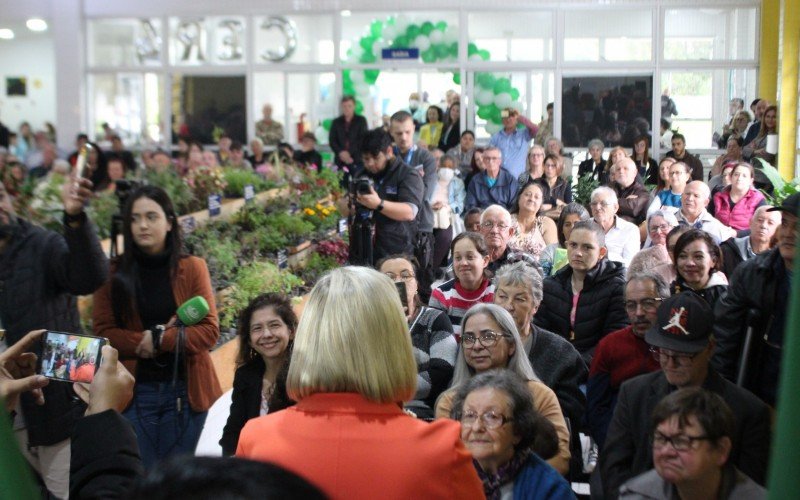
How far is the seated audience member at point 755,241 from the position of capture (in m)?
5.50

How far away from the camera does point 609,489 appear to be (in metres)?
3.12

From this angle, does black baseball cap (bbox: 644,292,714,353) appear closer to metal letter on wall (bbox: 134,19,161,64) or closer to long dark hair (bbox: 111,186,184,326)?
long dark hair (bbox: 111,186,184,326)

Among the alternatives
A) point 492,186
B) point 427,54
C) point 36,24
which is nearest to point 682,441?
point 492,186

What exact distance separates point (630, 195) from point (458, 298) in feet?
13.9

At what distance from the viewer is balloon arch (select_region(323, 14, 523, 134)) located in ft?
50.6

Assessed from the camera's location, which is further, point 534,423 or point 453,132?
point 453,132

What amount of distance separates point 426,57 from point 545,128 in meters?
2.41

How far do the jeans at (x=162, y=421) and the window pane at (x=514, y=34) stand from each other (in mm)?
12575

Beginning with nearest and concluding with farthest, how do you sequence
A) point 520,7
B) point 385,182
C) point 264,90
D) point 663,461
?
point 663,461 < point 385,182 < point 520,7 < point 264,90

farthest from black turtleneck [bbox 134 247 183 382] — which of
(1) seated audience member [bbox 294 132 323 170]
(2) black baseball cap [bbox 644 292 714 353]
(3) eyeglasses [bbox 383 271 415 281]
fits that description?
(1) seated audience member [bbox 294 132 323 170]

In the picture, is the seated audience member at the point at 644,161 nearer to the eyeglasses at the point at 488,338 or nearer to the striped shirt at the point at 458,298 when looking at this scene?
the striped shirt at the point at 458,298

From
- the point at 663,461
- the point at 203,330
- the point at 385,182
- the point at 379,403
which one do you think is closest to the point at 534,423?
the point at 663,461

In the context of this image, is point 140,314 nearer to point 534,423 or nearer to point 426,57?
point 534,423

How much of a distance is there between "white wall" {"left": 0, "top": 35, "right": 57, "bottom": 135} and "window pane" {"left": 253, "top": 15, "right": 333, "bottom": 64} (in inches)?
151
